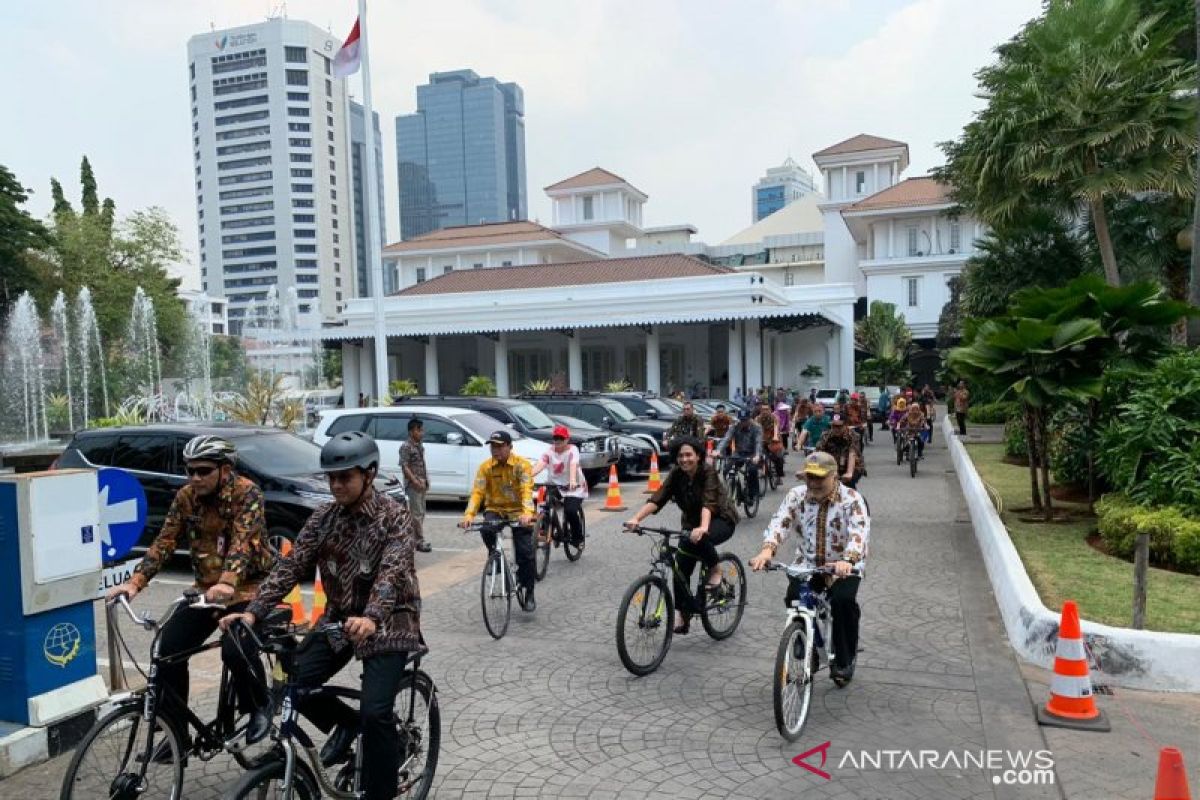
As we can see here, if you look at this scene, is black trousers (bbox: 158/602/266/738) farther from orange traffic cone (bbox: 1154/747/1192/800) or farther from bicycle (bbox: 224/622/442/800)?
orange traffic cone (bbox: 1154/747/1192/800)

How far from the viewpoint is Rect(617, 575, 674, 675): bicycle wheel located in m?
5.87

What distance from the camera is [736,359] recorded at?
34.1 m

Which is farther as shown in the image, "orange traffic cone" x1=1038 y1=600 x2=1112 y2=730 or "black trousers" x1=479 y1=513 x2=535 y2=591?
"black trousers" x1=479 y1=513 x2=535 y2=591

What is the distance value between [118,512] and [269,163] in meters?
130

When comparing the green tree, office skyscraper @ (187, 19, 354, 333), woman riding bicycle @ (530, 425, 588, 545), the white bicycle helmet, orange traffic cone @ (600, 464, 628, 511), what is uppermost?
office skyscraper @ (187, 19, 354, 333)

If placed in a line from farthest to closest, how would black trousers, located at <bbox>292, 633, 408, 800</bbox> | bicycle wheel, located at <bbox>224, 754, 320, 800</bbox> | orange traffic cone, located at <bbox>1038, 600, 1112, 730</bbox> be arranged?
orange traffic cone, located at <bbox>1038, 600, 1112, 730</bbox>
black trousers, located at <bbox>292, 633, 408, 800</bbox>
bicycle wheel, located at <bbox>224, 754, 320, 800</bbox>

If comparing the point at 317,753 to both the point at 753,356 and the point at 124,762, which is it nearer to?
the point at 124,762

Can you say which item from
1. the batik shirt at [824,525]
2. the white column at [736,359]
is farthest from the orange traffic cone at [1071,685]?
the white column at [736,359]

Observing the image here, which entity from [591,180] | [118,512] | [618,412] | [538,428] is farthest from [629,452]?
[591,180]

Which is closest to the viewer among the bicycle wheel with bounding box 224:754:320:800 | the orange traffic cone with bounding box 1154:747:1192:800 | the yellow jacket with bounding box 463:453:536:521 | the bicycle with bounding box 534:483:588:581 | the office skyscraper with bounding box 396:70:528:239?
the orange traffic cone with bounding box 1154:747:1192:800

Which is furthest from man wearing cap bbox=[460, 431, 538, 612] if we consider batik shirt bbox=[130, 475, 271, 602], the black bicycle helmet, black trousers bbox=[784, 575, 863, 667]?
the black bicycle helmet

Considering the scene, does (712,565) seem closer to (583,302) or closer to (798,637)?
(798,637)

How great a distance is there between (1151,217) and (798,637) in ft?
59.0

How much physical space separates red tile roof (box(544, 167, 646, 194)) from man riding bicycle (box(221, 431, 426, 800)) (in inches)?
2490
